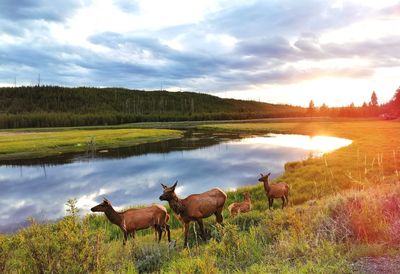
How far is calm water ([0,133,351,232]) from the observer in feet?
83.4

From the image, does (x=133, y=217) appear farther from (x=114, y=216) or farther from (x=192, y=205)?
(x=192, y=205)

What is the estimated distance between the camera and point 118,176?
3500 centimetres

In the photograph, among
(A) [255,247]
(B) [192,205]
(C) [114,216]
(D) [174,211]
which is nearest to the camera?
(A) [255,247]

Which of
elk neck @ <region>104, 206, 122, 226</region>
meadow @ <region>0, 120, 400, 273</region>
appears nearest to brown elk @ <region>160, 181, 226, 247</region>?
meadow @ <region>0, 120, 400, 273</region>

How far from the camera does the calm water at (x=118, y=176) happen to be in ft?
Answer: 83.4

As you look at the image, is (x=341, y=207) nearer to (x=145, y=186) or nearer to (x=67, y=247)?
(x=67, y=247)

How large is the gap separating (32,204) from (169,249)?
18.9 meters

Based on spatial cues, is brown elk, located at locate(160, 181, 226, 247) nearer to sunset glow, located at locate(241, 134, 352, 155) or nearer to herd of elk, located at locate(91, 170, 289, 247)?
herd of elk, located at locate(91, 170, 289, 247)

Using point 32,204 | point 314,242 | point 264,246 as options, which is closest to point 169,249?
point 264,246

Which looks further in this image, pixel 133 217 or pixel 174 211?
pixel 133 217

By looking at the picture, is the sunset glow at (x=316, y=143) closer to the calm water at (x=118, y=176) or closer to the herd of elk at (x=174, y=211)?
the calm water at (x=118, y=176)

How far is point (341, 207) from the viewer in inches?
380

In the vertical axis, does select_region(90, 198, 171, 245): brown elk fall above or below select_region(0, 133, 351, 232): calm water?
above

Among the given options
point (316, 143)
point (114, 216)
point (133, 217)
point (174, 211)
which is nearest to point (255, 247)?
point (174, 211)
